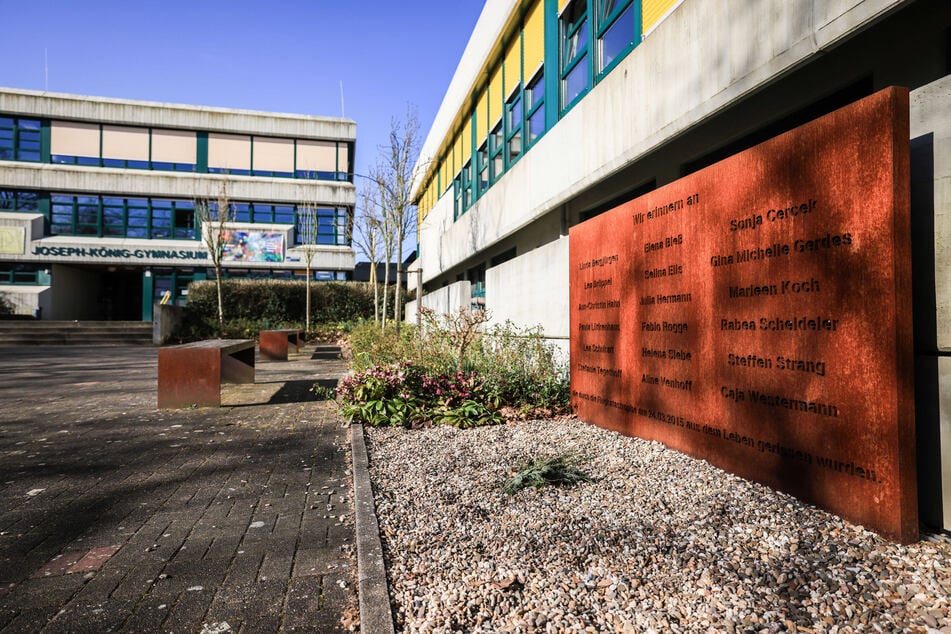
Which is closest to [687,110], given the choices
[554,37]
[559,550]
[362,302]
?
[559,550]

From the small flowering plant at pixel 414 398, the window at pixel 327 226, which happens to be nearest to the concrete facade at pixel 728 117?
the small flowering plant at pixel 414 398

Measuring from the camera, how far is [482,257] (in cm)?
1502

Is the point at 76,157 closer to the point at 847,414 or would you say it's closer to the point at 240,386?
the point at 240,386

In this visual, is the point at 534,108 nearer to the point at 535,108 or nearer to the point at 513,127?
the point at 535,108

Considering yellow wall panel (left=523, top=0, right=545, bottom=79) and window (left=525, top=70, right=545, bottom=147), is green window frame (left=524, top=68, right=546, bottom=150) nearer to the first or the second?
window (left=525, top=70, right=545, bottom=147)

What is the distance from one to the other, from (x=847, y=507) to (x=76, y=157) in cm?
3695

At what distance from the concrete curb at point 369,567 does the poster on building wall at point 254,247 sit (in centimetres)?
2881

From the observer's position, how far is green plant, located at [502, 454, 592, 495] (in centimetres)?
359

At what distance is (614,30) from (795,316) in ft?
18.6

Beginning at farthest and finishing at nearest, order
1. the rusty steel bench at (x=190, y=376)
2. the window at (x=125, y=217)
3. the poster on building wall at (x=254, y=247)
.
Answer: the poster on building wall at (x=254, y=247) < the window at (x=125, y=217) < the rusty steel bench at (x=190, y=376)

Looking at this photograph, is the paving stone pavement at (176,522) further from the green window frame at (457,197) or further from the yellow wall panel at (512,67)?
the green window frame at (457,197)

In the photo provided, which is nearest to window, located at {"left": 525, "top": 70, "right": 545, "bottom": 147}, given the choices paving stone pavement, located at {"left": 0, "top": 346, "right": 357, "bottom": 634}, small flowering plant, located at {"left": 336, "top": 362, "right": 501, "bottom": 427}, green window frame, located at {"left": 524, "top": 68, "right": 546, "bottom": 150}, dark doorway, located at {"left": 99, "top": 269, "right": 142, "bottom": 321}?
green window frame, located at {"left": 524, "top": 68, "right": 546, "bottom": 150}

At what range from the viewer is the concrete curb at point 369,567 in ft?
7.00

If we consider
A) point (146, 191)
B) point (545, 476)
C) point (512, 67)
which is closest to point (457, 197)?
point (512, 67)
